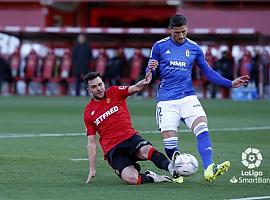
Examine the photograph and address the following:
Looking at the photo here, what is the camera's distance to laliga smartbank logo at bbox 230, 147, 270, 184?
11.1 metres

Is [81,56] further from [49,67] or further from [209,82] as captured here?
[209,82]

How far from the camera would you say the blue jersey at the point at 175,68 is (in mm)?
11695

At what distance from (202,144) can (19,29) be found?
2370 cm

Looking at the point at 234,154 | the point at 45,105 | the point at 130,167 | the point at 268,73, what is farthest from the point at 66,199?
the point at 268,73

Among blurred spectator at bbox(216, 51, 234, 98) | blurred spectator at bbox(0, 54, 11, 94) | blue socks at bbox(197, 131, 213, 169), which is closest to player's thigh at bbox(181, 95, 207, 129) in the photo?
blue socks at bbox(197, 131, 213, 169)

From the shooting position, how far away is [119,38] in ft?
115

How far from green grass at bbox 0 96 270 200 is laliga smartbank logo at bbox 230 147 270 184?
0.10m

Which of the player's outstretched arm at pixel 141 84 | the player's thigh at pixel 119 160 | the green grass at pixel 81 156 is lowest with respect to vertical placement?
the green grass at pixel 81 156

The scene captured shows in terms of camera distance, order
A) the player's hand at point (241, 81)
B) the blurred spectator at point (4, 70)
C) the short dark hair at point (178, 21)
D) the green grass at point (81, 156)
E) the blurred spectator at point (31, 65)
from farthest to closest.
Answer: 1. the blurred spectator at point (31, 65)
2. the blurred spectator at point (4, 70)
3. the player's hand at point (241, 81)
4. the short dark hair at point (178, 21)
5. the green grass at point (81, 156)

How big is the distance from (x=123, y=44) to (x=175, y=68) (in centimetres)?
2327

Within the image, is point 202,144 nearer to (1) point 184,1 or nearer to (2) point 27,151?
(2) point 27,151

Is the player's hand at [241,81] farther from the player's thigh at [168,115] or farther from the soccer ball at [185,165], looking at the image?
the soccer ball at [185,165]

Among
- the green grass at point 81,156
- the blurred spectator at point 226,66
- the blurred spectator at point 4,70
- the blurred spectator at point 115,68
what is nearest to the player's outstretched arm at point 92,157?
the green grass at point 81,156

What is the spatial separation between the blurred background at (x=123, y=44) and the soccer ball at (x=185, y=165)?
816 inches
